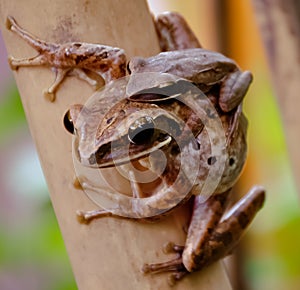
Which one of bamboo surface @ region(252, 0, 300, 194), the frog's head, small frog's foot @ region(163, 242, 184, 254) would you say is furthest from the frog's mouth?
bamboo surface @ region(252, 0, 300, 194)

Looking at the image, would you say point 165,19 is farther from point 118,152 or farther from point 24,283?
point 24,283

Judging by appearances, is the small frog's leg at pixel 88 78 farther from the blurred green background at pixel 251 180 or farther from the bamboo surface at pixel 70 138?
the blurred green background at pixel 251 180

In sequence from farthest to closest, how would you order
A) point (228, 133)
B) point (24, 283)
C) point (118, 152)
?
point (24, 283), point (228, 133), point (118, 152)

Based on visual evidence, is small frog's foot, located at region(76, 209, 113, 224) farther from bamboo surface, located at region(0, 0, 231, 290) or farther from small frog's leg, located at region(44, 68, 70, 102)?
small frog's leg, located at region(44, 68, 70, 102)

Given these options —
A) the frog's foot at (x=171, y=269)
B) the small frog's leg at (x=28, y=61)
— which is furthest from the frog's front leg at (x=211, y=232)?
the small frog's leg at (x=28, y=61)

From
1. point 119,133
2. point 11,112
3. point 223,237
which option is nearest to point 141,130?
point 119,133

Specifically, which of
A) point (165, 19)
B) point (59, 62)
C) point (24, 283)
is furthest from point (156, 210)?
point (24, 283)

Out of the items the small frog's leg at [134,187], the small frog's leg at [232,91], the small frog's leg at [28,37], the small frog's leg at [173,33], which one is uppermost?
the small frog's leg at [28,37]

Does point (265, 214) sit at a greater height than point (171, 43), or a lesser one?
lesser
